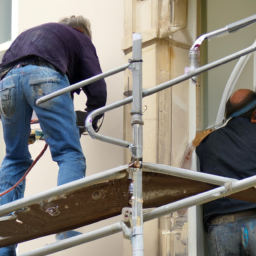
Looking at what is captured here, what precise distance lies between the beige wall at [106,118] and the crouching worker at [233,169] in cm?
108

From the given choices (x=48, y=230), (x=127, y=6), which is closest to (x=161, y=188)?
(x=48, y=230)

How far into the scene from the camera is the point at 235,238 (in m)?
3.62

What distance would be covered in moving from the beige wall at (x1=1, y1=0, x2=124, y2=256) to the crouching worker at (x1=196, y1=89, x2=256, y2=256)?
1.08m

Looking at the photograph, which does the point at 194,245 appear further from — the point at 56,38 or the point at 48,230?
the point at 56,38

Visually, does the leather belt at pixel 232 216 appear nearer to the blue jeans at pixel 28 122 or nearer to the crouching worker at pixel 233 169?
the crouching worker at pixel 233 169

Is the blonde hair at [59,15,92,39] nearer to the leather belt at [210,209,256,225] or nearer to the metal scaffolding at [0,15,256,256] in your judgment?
the metal scaffolding at [0,15,256,256]

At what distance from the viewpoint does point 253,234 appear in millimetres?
3512

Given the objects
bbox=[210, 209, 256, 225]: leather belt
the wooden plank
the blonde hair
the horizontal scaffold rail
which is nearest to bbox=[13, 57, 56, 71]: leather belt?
the blonde hair

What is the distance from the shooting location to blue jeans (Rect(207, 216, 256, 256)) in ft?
11.6

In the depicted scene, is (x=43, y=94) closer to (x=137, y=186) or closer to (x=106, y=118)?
(x=137, y=186)

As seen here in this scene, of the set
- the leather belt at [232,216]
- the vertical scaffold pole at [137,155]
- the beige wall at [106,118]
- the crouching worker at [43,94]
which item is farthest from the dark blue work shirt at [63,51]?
the beige wall at [106,118]

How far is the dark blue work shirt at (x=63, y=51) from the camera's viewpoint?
3363 mm

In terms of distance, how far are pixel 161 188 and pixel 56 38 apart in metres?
1.10

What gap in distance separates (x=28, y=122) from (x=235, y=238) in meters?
1.42
